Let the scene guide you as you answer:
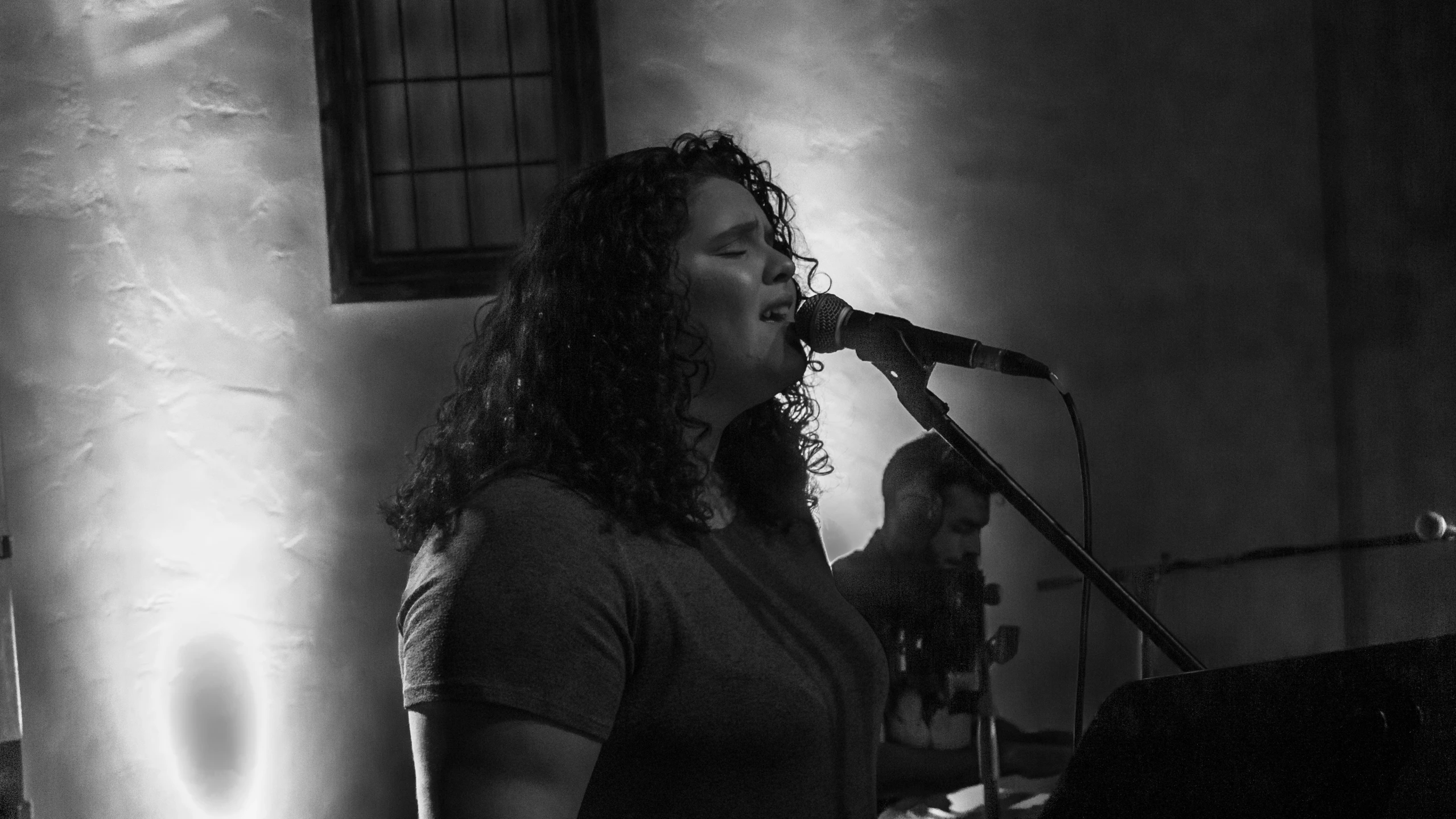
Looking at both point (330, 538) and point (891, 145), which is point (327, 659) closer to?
point (330, 538)

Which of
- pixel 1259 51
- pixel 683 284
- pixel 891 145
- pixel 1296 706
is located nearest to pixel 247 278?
pixel 891 145

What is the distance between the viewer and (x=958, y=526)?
119 inches

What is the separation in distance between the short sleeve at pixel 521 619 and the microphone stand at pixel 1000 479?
1.10ft

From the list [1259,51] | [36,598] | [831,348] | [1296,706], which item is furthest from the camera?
[1259,51]

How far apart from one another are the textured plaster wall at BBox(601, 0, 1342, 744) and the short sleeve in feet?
7.17

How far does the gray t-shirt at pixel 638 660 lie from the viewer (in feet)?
3.28

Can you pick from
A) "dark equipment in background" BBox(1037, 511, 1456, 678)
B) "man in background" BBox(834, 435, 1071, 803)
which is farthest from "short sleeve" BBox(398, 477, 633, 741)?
"dark equipment in background" BBox(1037, 511, 1456, 678)

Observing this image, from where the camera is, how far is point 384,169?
127 inches

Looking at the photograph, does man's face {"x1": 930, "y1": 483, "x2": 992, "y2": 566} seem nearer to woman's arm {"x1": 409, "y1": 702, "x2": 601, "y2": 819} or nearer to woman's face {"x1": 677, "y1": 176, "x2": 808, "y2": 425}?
woman's face {"x1": 677, "y1": 176, "x2": 808, "y2": 425}

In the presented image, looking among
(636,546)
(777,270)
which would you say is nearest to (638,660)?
(636,546)

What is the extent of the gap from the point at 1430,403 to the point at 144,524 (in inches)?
122

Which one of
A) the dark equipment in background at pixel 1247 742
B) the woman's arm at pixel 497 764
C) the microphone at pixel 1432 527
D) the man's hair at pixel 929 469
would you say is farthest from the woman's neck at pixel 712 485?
the man's hair at pixel 929 469

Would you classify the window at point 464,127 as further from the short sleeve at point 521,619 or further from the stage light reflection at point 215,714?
the short sleeve at point 521,619

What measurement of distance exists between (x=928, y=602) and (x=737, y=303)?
1.76 meters
